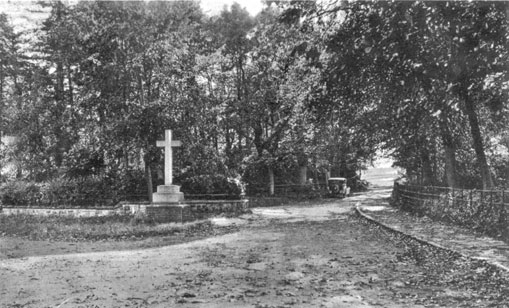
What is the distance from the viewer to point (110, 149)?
24.4m

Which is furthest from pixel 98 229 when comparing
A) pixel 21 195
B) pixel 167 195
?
pixel 21 195

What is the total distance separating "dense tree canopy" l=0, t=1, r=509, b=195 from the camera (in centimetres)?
855

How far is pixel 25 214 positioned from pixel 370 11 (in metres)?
19.3

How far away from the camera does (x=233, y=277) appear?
873cm

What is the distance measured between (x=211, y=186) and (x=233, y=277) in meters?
16.6

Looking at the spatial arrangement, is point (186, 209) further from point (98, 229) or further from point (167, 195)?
point (98, 229)

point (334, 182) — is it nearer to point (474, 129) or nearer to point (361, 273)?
point (474, 129)

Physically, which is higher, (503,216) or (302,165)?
(302,165)

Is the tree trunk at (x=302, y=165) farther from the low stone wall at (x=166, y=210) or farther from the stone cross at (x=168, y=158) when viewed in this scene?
the stone cross at (x=168, y=158)

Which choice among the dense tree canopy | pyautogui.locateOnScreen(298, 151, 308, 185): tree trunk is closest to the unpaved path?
the dense tree canopy

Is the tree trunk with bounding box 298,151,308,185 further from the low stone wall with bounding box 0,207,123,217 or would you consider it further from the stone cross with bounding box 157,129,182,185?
the low stone wall with bounding box 0,207,123,217

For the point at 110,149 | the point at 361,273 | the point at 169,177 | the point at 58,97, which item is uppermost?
the point at 58,97

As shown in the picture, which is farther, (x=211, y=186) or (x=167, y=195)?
(x=211, y=186)

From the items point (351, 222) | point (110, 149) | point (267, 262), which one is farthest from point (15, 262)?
point (110, 149)
